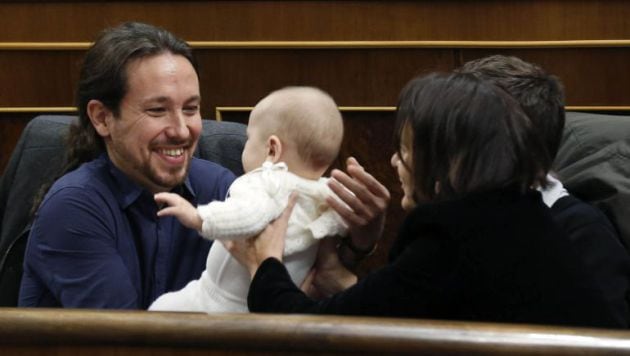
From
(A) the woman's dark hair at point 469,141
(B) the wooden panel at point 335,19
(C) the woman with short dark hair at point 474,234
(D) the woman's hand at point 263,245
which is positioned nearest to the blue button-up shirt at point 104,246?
(D) the woman's hand at point 263,245

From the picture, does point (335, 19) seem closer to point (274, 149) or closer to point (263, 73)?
point (263, 73)

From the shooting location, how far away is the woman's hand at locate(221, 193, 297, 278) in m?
1.01

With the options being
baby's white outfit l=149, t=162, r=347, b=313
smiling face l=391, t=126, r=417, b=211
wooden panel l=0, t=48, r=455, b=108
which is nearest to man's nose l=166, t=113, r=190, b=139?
baby's white outfit l=149, t=162, r=347, b=313

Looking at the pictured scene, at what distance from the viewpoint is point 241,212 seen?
3.32 ft

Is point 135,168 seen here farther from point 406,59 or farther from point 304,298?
point 406,59

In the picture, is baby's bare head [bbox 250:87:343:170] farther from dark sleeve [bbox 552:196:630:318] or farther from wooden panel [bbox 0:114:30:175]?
wooden panel [bbox 0:114:30:175]

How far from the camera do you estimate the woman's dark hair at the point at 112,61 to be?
1154 millimetres

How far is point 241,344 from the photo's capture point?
0.78 meters

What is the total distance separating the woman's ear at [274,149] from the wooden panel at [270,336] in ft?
0.98

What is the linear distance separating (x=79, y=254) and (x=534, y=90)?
45 cm

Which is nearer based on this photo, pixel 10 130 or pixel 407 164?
pixel 407 164

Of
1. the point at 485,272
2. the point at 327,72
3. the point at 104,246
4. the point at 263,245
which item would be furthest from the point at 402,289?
the point at 327,72

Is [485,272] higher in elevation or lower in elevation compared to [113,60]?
lower

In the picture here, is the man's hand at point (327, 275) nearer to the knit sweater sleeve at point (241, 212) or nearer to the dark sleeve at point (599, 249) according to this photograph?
the knit sweater sleeve at point (241, 212)
